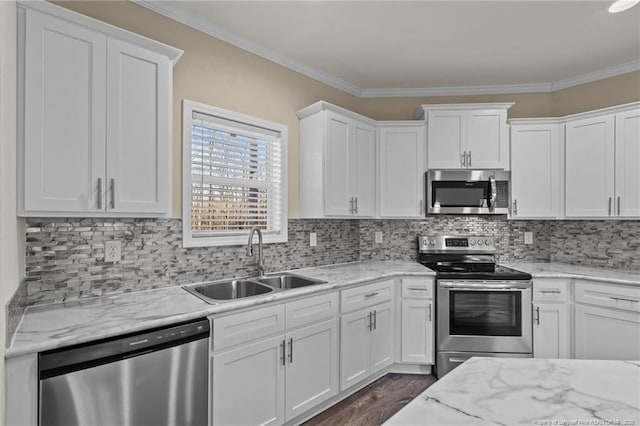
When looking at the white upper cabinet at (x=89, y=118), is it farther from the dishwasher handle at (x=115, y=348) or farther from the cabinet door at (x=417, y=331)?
the cabinet door at (x=417, y=331)

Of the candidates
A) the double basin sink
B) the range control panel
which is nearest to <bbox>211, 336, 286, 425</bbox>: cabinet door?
the double basin sink

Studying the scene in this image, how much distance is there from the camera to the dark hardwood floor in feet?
8.28

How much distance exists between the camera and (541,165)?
3.45 m

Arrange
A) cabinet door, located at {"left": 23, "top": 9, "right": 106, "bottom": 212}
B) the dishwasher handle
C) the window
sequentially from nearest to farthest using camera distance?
the dishwasher handle, cabinet door, located at {"left": 23, "top": 9, "right": 106, "bottom": 212}, the window

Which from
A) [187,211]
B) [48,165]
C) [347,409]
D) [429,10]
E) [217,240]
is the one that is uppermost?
[429,10]

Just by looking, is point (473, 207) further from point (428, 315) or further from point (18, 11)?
point (18, 11)

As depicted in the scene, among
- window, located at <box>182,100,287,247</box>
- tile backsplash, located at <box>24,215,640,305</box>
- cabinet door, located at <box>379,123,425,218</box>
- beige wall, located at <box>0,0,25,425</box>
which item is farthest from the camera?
cabinet door, located at <box>379,123,425,218</box>

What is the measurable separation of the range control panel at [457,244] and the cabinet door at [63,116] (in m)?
2.98

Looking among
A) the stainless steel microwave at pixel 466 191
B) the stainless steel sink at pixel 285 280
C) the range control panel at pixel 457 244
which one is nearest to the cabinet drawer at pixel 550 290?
the range control panel at pixel 457 244

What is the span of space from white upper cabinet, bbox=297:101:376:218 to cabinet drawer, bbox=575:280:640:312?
1942mm

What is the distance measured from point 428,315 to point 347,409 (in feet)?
3.50

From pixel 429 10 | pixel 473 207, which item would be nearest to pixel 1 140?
pixel 429 10

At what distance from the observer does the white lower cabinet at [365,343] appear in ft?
8.95

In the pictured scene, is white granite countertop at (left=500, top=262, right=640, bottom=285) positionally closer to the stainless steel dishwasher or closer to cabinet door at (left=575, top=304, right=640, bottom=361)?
cabinet door at (left=575, top=304, right=640, bottom=361)
